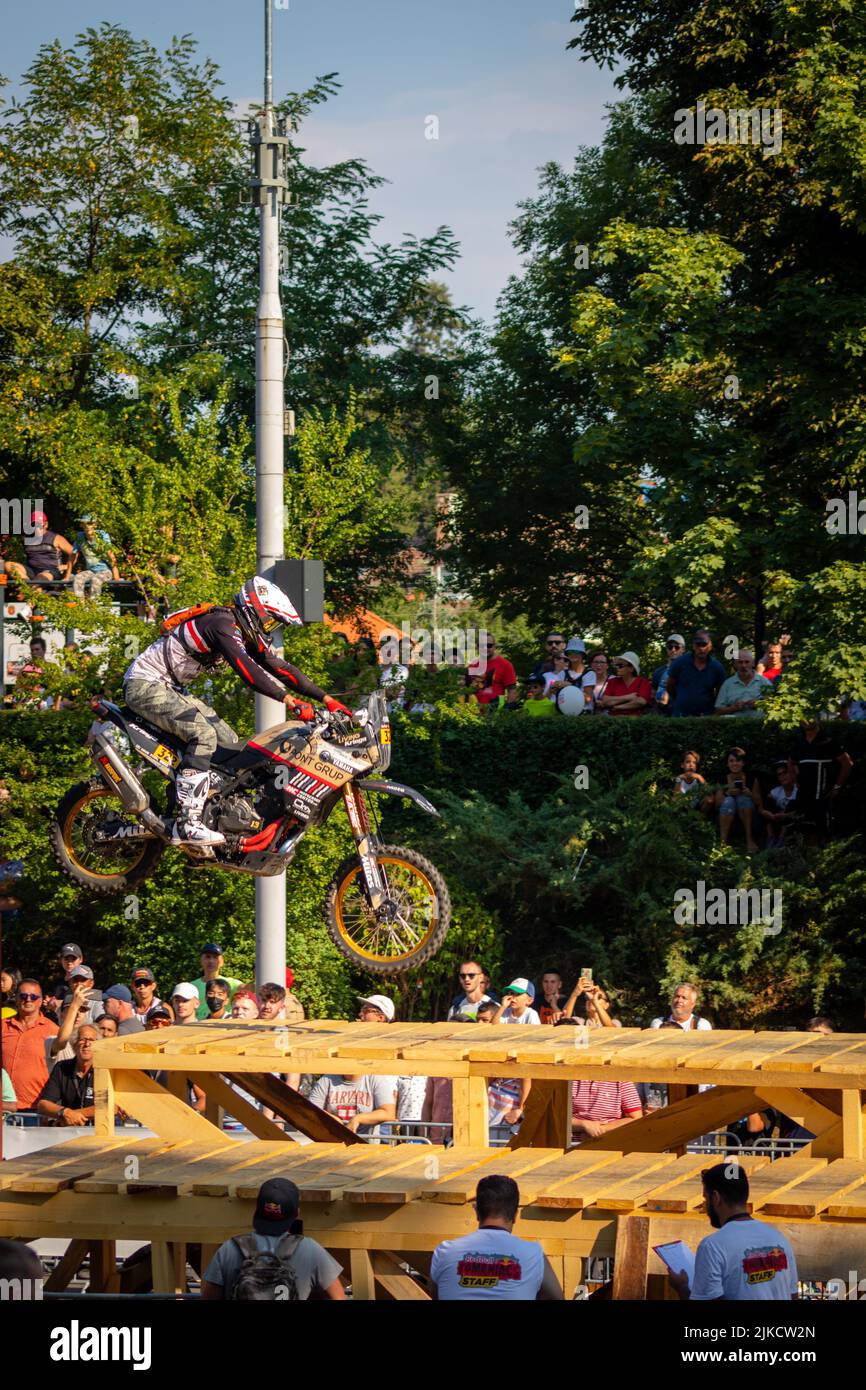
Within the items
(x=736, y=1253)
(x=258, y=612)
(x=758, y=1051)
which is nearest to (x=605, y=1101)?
(x=758, y=1051)

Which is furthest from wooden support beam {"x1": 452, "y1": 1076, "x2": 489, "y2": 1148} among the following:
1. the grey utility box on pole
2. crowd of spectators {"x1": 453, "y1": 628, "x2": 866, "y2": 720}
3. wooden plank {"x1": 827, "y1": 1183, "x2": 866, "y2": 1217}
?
crowd of spectators {"x1": 453, "y1": 628, "x2": 866, "y2": 720}

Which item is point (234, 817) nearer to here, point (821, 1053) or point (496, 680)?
point (821, 1053)

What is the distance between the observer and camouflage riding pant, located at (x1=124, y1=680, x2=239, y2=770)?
1059 centimetres

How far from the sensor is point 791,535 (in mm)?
18594

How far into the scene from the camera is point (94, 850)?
1119 cm

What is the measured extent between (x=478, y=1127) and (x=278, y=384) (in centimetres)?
696

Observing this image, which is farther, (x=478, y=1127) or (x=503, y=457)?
(x=503, y=457)

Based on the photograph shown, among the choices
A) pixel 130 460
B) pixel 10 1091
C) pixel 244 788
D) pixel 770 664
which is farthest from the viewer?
pixel 770 664

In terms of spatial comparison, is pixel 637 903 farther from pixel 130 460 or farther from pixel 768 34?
pixel 768 34

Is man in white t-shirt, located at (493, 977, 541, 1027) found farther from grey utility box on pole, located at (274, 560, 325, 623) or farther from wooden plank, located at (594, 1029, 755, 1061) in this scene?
grey utility box on pole, located at (274, 560, 325, 623)

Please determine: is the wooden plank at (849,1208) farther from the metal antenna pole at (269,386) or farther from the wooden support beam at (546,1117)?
the metal antenna pole at (269,386)

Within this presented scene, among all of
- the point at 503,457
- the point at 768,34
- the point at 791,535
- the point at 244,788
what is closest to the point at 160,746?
the point at 244,788

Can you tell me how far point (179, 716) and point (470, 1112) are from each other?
2999mm
